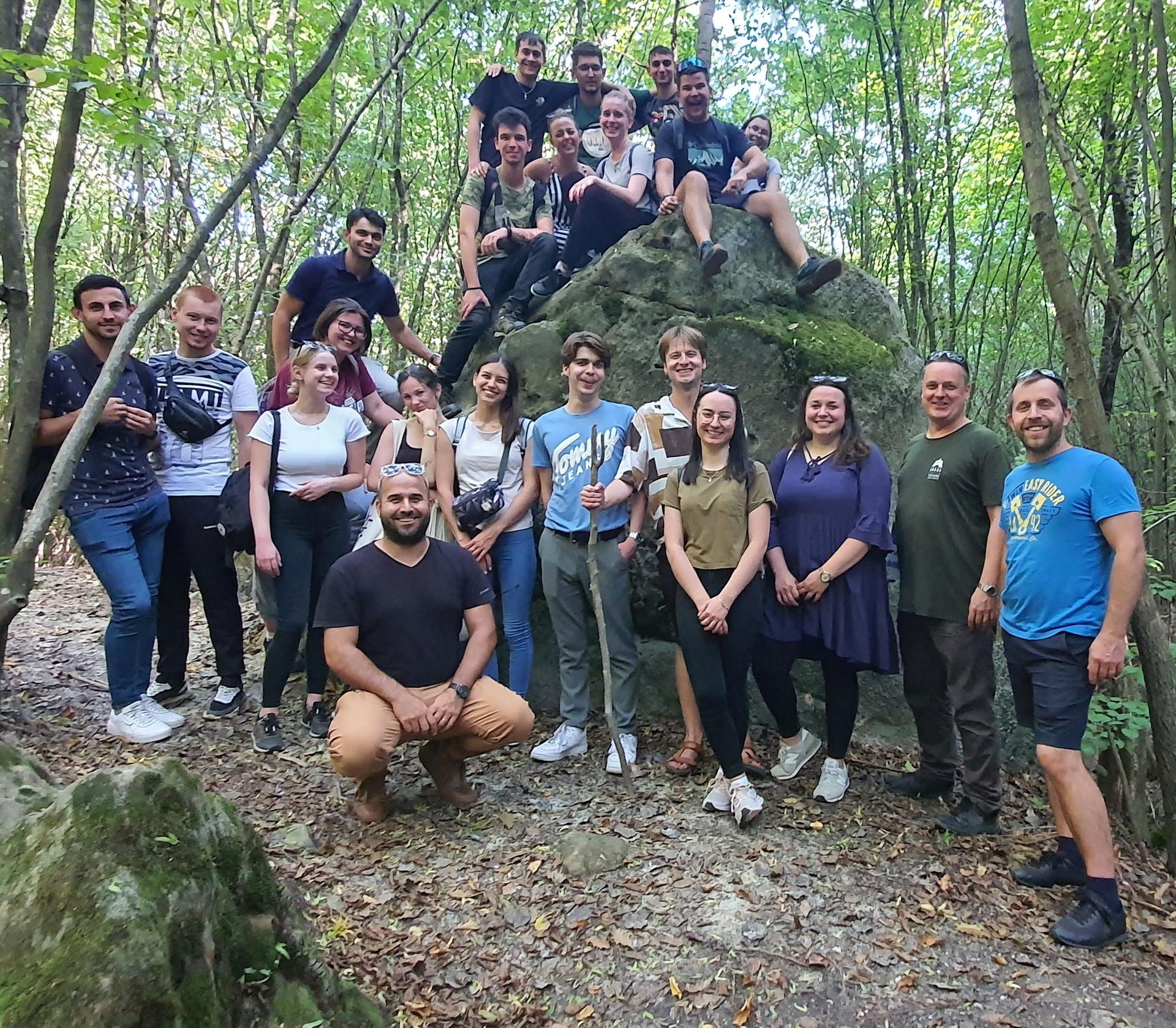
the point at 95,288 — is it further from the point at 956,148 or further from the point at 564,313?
the point at 956,148

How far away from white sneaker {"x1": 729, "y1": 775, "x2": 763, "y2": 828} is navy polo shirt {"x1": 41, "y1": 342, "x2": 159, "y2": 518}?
3.78m

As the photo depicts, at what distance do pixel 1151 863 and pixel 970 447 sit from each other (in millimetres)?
2722

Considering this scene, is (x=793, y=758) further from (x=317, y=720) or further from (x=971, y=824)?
(x=317, y=720)

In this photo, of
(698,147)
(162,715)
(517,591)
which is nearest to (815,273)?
(698,147)

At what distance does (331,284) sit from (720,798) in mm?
4442

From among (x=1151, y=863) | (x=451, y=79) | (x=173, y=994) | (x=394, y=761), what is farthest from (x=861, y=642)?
(x=451, y=79)

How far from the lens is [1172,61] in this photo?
7.53 meters

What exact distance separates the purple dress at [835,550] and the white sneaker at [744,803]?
777 millimetres

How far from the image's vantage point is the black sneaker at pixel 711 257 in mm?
5996

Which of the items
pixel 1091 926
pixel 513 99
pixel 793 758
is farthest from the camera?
pixel 513 99

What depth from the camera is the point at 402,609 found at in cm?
386

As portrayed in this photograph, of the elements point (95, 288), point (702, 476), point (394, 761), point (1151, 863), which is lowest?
point (1151, 863)

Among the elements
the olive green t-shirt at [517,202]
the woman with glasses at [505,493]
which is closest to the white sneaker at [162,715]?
the woman with glasses at [505,493]

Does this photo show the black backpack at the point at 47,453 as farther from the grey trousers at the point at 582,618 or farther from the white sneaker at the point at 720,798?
the white sneaker at the point at 720,798
